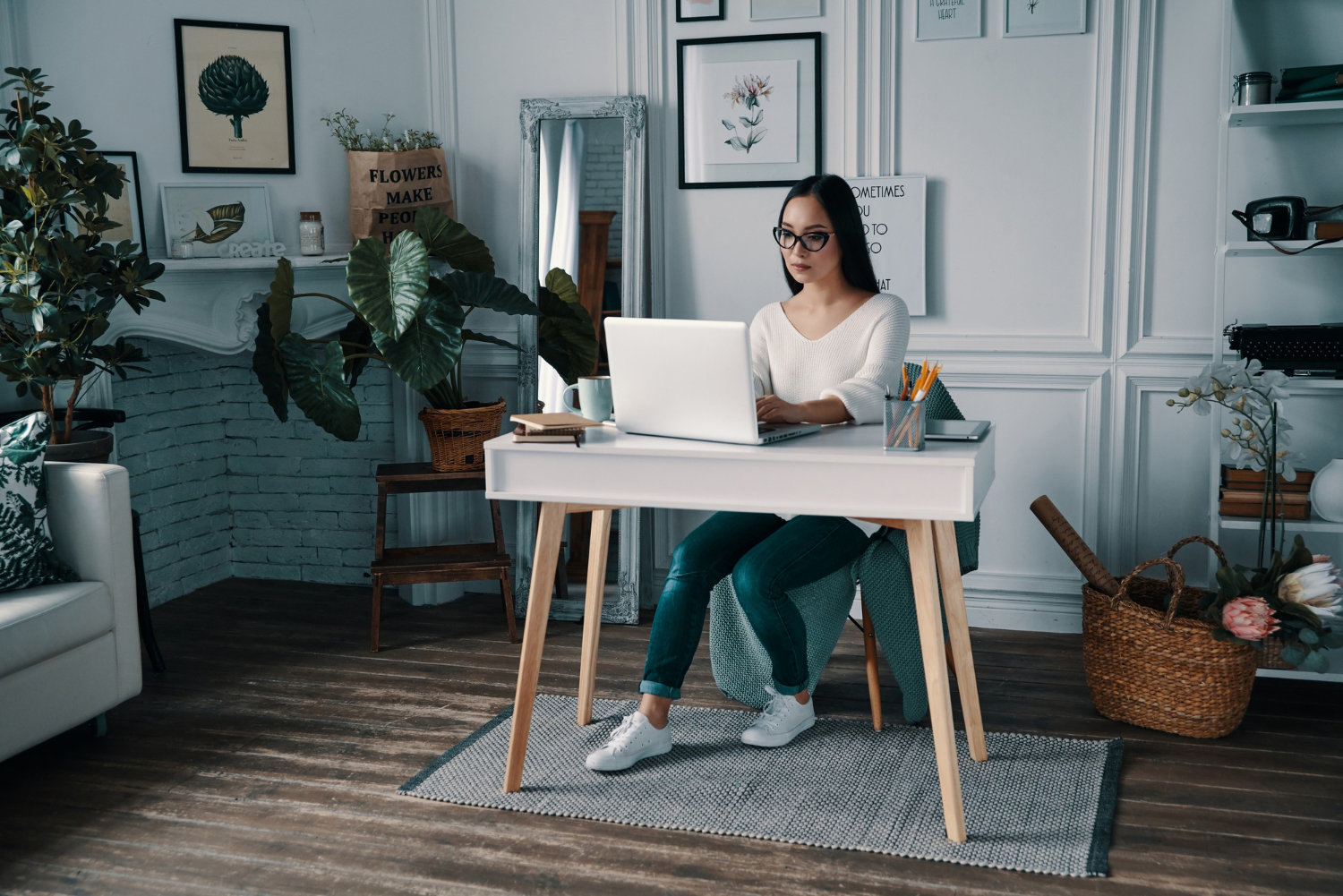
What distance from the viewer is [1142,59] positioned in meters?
3.38

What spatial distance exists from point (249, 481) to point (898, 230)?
2537 millimetres

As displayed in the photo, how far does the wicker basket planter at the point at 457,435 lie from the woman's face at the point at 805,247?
1350 mm

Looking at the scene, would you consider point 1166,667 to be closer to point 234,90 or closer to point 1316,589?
point 1316,589

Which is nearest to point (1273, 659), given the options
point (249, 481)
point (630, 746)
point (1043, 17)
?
point (630, 746)

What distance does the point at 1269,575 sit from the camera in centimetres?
280

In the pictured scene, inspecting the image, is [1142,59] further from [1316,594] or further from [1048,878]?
[1048,878]

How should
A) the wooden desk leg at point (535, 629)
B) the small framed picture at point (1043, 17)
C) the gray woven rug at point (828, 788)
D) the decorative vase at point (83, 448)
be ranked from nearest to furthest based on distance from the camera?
the gray woven rug at point (828, 788)
the wooden desk leg at point (535, 629)
the decorative vase at point (83, 448)
the small framed picture at point (1043, 17)

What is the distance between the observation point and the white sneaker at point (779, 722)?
273cm

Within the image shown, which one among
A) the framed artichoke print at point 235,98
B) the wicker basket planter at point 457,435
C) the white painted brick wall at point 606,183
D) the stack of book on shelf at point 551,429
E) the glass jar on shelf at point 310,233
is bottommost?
the wicker basket planter at point 457,435

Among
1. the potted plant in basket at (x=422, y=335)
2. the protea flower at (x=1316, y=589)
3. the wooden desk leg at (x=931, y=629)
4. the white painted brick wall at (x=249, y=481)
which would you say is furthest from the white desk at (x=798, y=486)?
the white painted brick wall at (x=249, y=481)

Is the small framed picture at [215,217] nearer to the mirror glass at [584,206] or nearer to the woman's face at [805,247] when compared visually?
the mirror glass at [584,206]

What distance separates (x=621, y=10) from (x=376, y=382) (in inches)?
60.2

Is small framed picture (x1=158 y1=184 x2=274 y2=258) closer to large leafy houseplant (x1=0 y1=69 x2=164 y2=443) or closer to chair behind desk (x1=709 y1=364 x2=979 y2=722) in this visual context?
large leafy houseplant (x1=0 y1=69 x2=164 y2=443)

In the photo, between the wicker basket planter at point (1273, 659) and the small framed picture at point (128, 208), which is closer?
the wicker basket planter at point (1273, 659)
